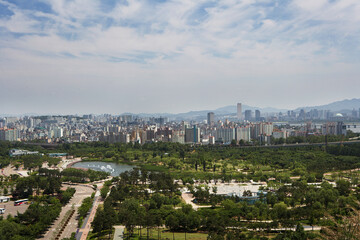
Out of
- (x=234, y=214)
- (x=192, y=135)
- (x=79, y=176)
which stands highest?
(x=192, y=135)

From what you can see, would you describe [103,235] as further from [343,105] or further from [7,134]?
[343,105]

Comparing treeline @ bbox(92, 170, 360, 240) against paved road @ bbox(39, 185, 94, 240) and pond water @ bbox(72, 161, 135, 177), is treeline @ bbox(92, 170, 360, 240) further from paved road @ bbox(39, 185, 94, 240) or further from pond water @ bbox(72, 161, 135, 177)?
pond water @ bbox(72, 161, 135, 177)

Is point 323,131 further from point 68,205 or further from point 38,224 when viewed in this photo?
point 38,224

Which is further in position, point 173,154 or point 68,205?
point 173,154

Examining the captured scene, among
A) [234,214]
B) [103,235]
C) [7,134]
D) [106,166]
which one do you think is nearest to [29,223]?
[103,235]

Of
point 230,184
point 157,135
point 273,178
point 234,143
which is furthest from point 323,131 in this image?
point 230,184

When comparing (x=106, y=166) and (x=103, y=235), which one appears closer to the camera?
(x=103, y=235)

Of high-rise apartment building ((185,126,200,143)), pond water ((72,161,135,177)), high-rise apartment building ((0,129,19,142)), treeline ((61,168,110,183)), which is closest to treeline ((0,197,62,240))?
treeline ((61,168,110,183))

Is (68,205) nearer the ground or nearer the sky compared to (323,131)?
nearer the ground
